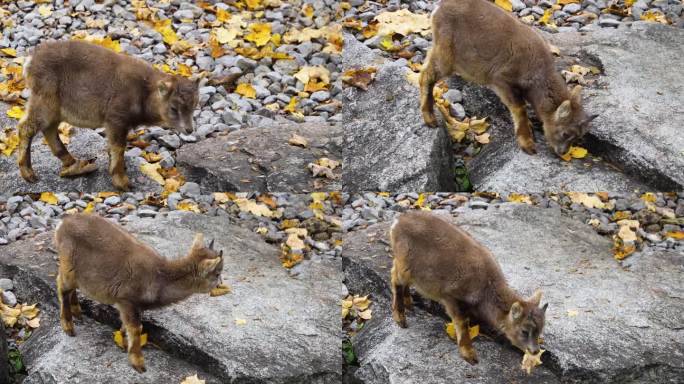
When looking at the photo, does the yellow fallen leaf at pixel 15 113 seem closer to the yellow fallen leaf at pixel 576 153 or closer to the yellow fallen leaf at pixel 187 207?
the yellow fallen leaf at pixel 187 207

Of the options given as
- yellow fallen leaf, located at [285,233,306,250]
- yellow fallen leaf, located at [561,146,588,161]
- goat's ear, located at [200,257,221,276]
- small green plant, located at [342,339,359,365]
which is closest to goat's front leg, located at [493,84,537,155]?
yellow fallen leaf, located at [561,146,588,161]

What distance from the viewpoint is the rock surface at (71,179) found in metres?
11.2

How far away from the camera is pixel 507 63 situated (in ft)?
36.8

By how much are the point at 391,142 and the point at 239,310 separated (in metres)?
3.02

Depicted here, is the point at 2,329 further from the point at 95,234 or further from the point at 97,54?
the point at 97,54

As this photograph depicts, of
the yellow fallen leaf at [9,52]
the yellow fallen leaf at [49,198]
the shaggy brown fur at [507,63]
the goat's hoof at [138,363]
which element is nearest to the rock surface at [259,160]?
the yellow fallen leaf at [49,198]

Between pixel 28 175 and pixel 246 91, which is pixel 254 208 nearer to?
pixel 246 91

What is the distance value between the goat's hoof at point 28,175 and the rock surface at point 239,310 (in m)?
0.95

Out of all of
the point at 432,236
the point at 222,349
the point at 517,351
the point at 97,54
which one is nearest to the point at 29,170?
the point at 97,54

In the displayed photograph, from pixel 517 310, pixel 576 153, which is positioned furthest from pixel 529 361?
pixel 576 153

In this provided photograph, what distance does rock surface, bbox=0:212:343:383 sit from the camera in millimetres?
8969

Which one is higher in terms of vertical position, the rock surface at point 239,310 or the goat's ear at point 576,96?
the goat's ear at point 576,96

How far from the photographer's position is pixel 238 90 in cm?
1280

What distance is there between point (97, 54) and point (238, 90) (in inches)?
98.2
